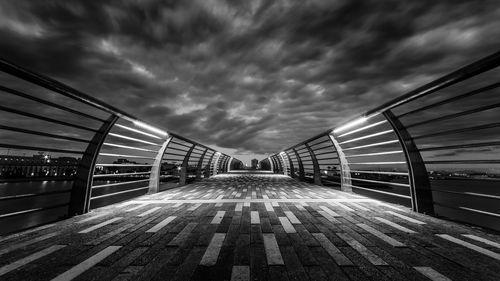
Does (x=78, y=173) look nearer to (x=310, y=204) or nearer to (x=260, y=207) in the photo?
(x=260, y=207)

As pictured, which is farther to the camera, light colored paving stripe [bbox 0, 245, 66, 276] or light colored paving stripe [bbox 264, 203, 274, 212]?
light colored paving stripe [bbox 264, 203, 274, 212]

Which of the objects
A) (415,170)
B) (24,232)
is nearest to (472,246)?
(415,170)

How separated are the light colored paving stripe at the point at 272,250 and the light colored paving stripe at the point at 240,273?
12.0 inches

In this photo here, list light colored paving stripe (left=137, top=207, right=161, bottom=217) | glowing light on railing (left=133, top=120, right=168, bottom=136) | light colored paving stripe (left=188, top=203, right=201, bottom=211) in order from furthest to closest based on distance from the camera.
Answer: glowing light on railing (left=133, top=120, right=168, bottom=136) < light colored paving stripe (left=188, top=203, right=201, bottom=211) < light colored paving stripe (left=137, top=207, right=161, bottom=217)

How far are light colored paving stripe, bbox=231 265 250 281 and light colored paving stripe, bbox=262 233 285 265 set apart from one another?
0.31 m

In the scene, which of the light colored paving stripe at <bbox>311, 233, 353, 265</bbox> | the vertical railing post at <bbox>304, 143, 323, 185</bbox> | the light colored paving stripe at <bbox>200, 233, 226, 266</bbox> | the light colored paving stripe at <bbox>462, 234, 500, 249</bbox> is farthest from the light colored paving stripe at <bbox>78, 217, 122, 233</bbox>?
the vertical railing post at <bbox>304, 143, 323, 185</bbox>

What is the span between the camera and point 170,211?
4.89m

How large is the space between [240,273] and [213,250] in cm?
68

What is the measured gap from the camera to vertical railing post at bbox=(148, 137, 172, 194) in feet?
25.7

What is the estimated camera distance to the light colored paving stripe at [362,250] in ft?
8.02

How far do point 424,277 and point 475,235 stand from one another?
2242mm

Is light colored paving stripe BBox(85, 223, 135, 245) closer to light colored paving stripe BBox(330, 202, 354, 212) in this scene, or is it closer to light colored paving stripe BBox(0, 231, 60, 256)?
light colored paving stripe BBox(0, 231, 60, 256)

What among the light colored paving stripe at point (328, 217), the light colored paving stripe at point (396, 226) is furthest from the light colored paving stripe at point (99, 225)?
the light colored paving stripe at point (396, 226)

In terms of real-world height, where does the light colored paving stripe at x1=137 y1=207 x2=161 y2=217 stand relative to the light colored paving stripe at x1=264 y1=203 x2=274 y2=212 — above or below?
above
